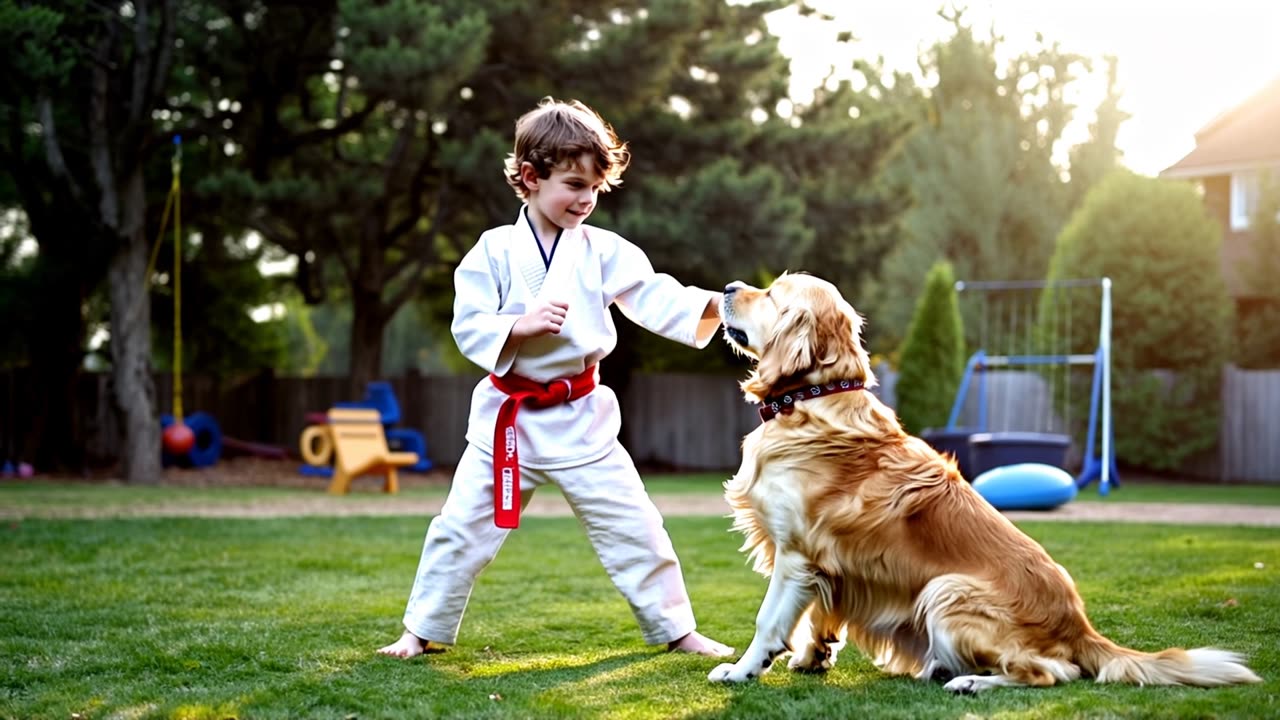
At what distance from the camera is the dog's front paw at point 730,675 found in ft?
14.1

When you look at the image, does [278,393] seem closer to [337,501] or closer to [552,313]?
[337,501]

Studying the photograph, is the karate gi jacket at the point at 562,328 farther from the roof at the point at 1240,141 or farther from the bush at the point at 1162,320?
the roof at the point at 1240,141

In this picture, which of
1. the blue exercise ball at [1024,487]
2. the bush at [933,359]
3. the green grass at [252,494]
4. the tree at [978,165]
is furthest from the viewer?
the tree at [978,165]

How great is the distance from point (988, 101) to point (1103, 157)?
11.7 ft

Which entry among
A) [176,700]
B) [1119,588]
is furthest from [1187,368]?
[176,700]

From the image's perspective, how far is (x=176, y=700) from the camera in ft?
13.3

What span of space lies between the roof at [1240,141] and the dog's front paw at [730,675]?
18.3 m

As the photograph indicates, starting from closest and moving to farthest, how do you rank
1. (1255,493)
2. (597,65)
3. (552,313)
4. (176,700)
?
1. (176,700)
2. (552,313)
3. (1255,493)
4. (597,65)

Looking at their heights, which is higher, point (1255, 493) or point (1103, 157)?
point (1103, 157)

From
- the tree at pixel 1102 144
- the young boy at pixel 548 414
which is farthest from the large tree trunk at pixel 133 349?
the tree at pixel 1102 144

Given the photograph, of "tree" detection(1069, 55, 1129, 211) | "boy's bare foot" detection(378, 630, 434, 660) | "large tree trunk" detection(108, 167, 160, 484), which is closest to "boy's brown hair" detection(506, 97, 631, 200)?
"boy's bare foot" detection(378, 630, 434, 660)

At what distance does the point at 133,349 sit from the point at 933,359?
11459 mm

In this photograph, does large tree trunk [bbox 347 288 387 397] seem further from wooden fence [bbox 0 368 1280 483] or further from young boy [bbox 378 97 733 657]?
young boy [bbox 378 97 733 657]

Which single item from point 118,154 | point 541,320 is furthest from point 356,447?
point 541,320
